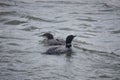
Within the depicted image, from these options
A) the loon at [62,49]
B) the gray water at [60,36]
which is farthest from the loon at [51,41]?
the loon at [62,49]

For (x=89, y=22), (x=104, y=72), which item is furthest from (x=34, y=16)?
(x=104, y=72)

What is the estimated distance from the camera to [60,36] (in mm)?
18578

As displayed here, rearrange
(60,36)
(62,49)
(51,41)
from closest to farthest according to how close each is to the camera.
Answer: (62,49) < (51,41) < (60,36)

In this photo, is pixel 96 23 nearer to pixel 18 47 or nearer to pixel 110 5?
pixel 110 5

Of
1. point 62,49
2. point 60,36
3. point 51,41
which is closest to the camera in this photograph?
point 62,49

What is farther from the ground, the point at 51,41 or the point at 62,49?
the point at 51,41

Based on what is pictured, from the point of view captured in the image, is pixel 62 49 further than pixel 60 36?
No

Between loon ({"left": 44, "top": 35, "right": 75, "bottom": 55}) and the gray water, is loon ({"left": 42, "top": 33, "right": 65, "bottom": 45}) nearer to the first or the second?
the gray water

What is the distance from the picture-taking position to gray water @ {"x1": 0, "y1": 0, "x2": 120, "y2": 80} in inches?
551

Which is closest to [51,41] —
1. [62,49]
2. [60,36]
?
[60,36]

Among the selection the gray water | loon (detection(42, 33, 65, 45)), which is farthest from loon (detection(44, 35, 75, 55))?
loon (detection(42, 33, 65, 45))

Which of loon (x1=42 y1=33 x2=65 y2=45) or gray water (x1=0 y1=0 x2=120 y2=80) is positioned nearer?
gray water (x1=0 y1=0 x2=120 y2=80)

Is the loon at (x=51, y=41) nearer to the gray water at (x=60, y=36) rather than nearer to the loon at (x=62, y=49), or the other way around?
the gray water at (x=60, y=36)

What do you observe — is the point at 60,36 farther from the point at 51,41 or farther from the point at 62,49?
the point at 62,49
